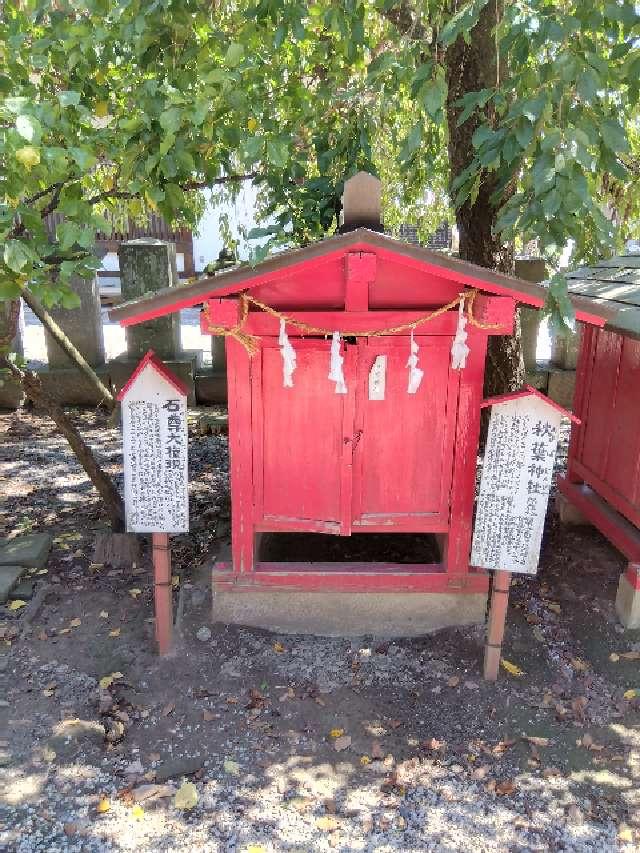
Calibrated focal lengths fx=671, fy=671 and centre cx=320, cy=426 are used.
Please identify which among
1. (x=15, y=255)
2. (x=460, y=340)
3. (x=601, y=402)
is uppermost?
(x=15, y=255)

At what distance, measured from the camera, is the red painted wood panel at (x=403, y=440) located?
4508mm

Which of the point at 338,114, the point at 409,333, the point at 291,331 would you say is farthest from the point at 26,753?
the point at 338,114

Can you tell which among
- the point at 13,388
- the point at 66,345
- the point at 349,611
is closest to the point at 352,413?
the point at 349,611

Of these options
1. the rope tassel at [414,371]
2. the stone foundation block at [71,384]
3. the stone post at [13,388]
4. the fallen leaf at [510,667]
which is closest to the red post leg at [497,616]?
the fallen leaf at [510,667]

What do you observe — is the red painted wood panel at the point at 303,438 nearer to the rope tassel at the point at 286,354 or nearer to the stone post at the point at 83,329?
the rope tassel at the point at 286,354

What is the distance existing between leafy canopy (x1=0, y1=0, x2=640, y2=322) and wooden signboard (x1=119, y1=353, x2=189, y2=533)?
2.56 feet

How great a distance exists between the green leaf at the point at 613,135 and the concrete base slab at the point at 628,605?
3.16 m

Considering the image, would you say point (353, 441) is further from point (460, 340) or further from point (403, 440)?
point (460, 340)

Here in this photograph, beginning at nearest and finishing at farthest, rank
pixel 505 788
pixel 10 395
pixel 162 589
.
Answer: pixel 505 788, pixel 162 589, pixel 10 395

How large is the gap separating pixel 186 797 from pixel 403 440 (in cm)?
254

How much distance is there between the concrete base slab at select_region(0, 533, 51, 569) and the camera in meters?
5.73

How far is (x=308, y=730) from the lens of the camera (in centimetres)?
411

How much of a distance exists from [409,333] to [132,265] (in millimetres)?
5597

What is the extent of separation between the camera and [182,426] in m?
4.41
